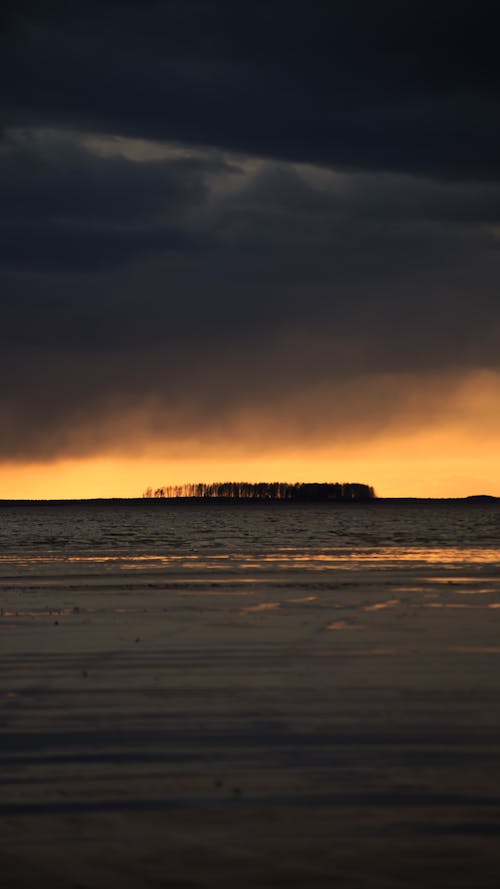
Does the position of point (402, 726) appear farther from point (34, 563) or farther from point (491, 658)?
point (34, 563)

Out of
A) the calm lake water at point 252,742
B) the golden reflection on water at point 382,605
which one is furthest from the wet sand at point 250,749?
the golden reflection on water at point 382,605

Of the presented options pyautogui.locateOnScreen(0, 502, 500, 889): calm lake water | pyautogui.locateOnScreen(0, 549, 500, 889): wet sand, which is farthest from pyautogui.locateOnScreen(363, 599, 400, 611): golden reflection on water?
pyautogui.locateOnScreen(0, 549, 500, 889): wet sand

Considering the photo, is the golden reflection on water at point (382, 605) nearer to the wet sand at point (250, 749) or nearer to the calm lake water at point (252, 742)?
the calm lake water at point (252, 742)

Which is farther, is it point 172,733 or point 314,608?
point 314,608

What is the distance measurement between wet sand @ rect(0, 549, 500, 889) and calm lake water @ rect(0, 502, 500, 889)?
32mm

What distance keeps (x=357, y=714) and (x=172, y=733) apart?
2.82 m

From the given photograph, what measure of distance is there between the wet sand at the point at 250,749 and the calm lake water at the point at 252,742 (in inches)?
1.3

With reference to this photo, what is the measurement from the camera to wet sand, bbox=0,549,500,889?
983 cm

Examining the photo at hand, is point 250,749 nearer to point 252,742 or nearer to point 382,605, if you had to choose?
point 252,742

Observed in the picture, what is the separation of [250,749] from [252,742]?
38cm

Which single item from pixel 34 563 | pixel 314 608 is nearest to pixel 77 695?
pixel 314 608

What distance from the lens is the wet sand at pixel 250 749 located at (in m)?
9.83

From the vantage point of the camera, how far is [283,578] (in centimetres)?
4275

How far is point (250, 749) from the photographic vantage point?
45.3 ft
